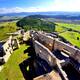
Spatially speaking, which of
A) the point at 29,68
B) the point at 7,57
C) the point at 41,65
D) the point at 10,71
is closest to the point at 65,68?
the point at 41,65

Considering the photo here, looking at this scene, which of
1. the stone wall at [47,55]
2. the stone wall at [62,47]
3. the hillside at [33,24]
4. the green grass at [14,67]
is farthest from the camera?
the hillside at [33,24]

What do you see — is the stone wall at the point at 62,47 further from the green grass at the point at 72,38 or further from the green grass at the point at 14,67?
the green grass at the point at 72,38

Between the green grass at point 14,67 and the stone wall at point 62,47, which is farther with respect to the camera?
the green grass at point 14,67

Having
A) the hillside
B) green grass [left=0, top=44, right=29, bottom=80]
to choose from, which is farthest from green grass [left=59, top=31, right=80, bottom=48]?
green grass [left=0, top=44, right=29, bottom=80]

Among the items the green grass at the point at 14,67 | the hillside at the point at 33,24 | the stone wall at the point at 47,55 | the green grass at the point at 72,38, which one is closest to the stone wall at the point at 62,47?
the stone wall at the point at 47,55

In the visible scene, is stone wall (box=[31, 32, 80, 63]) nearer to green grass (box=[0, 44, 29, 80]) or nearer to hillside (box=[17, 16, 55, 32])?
green grass (box=[0, 44, 29, 80])

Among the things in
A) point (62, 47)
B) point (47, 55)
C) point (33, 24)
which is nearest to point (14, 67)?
point (47, 55)

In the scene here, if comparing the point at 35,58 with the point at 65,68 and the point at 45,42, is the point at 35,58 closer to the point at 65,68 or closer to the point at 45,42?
the point at 45,42

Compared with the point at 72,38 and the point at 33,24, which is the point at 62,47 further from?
the point at 33,24
